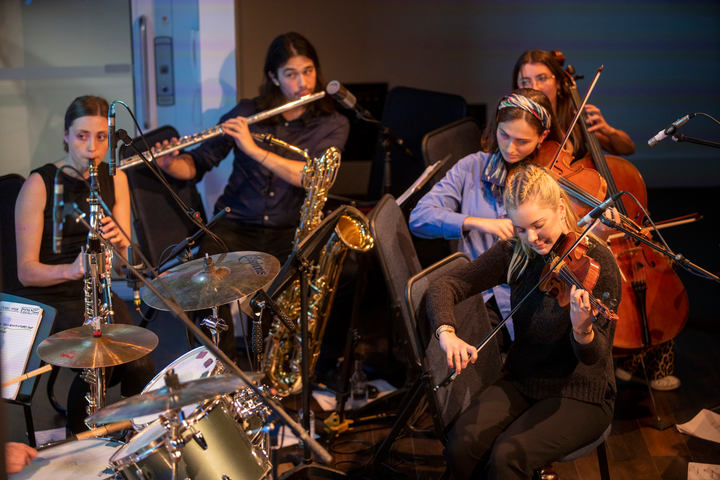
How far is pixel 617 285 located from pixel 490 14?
13.3 feet

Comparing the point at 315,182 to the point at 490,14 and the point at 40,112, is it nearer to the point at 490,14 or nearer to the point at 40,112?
the point at 40,112

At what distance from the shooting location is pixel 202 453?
1477 millimetres

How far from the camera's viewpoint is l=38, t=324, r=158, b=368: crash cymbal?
1620 mm

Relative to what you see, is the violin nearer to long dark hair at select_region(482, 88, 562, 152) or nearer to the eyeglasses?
long dark hair at select_region(482, 88, 562, 152)

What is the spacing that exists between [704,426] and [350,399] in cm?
145

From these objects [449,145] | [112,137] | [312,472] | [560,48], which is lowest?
[312,472]

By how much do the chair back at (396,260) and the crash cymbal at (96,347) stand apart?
72 cm

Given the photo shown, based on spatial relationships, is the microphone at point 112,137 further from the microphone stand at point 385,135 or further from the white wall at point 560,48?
the white wall at point 560,48

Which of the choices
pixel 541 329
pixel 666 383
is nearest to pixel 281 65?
pixel 541 329

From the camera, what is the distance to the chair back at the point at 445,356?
72.7 inches

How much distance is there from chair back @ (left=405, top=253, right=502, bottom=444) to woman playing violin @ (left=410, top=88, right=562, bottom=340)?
26cm

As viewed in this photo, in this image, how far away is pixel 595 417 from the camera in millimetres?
1704

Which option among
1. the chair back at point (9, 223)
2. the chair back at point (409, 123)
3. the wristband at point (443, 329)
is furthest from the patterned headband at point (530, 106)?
the chair back at point (9, 223)

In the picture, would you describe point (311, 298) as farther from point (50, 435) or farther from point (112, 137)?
point (50, 435)
